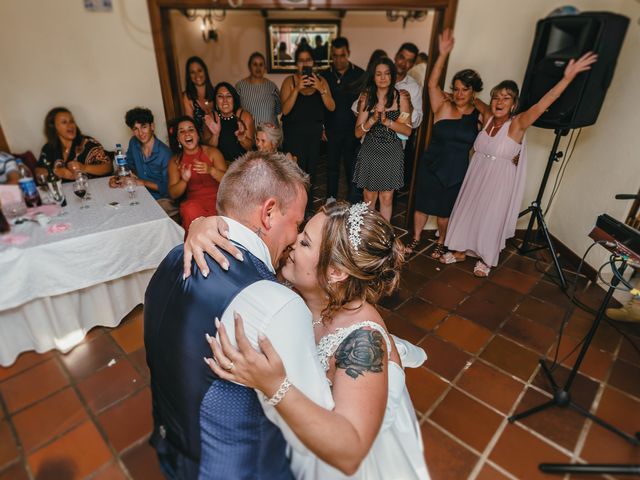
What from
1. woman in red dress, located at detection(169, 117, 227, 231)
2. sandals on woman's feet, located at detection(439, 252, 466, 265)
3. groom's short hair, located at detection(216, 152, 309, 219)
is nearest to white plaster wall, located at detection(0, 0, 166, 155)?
woman in red dress, located at detection(169, 117, 227, 231)

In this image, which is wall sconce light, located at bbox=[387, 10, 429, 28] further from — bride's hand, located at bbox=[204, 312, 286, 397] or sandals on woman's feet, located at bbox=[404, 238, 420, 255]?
bride's hand, located at bbox=[204, 312, 286, 397]

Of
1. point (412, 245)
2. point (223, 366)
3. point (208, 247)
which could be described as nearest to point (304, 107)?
point (412, 245)

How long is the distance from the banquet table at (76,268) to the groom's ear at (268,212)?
1.51 metres

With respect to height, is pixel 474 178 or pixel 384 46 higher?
pixel 384 46

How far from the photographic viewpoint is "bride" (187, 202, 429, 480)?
35.0 inches

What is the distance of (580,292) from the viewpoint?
3381mm

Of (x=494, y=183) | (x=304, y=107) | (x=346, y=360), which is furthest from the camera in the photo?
(x=304, y=107)

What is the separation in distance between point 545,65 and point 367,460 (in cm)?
324

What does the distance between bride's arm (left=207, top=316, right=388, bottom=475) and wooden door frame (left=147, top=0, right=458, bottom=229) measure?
3.38 meters

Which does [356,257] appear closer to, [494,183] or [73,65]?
[494,183]

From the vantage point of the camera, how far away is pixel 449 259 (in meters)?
3.81

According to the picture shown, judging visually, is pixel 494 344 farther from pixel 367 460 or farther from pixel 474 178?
pixel 367 460

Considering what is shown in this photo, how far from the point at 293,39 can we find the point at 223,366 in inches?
285

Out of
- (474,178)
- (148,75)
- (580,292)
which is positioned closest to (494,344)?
(580,292)
